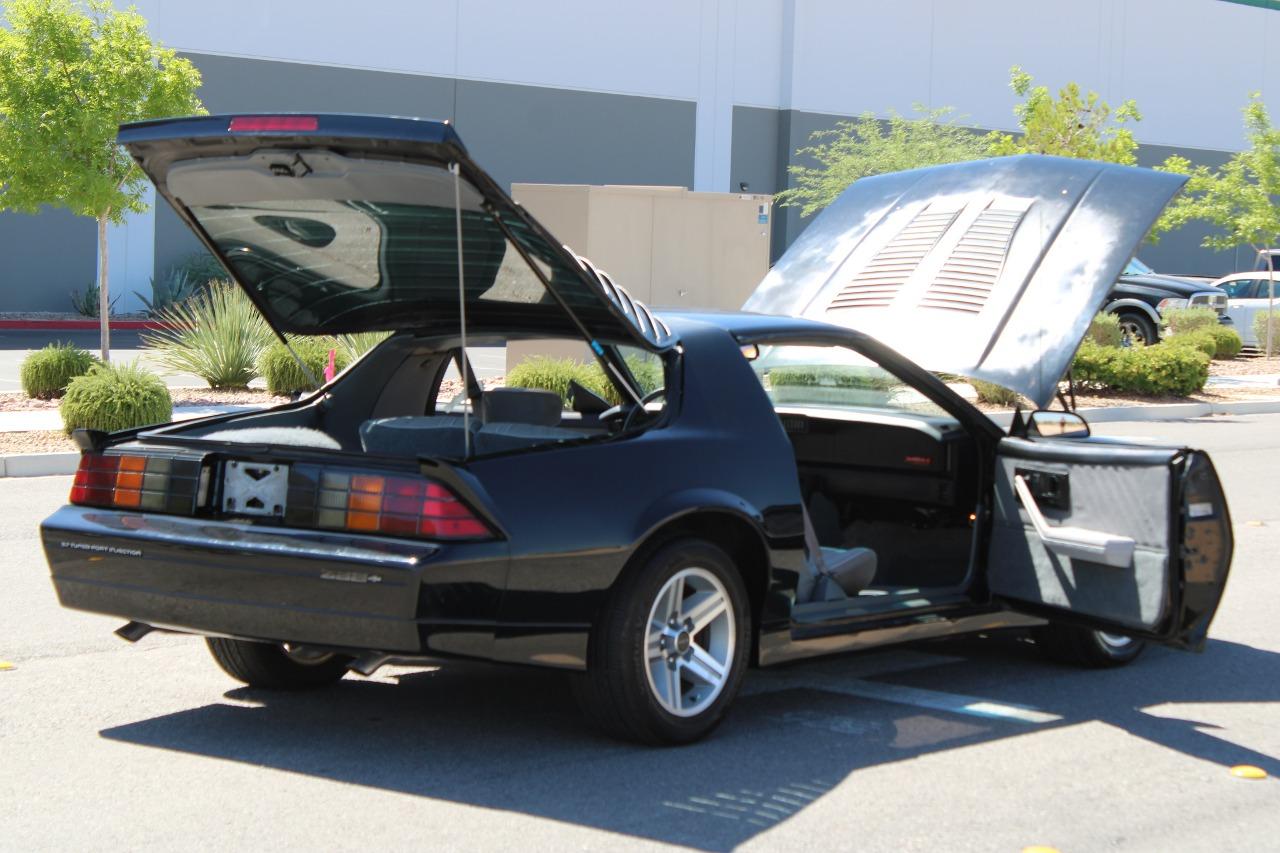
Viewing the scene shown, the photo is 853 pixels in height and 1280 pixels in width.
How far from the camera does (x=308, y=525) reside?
482 centimetres

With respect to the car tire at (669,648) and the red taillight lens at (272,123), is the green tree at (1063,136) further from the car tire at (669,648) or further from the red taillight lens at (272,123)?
the red taillight lens at (272,123)

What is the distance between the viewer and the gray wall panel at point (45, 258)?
3127 cm

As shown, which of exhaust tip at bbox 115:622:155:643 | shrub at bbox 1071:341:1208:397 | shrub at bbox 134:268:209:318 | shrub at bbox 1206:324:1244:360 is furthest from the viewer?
shrub at bbox 134:268:209:318

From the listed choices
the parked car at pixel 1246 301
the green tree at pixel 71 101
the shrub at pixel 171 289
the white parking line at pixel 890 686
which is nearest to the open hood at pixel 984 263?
the white parking line at pixel 890 686

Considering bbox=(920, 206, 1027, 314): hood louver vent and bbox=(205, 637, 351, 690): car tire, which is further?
bbox=(920, 206, 1027, 314): hood louver vent

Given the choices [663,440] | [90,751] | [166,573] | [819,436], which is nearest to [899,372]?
[819,436]

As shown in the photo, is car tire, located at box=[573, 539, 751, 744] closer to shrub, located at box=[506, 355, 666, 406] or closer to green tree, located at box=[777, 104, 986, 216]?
shrub, located at box=[506, 355, 666, 406]

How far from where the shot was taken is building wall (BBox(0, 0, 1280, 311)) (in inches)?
1292

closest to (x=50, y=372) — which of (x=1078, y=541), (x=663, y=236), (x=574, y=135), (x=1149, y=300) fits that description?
(x=663, y=236)

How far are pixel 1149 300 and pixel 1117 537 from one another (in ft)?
72.7

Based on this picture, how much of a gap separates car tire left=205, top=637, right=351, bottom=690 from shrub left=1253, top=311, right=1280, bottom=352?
26022mm

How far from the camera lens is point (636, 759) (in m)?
5.01

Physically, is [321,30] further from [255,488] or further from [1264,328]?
[255,488]

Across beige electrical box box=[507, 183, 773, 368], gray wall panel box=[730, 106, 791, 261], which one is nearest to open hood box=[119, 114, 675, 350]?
beige electrical box box=[507, 183, 773, 368]
